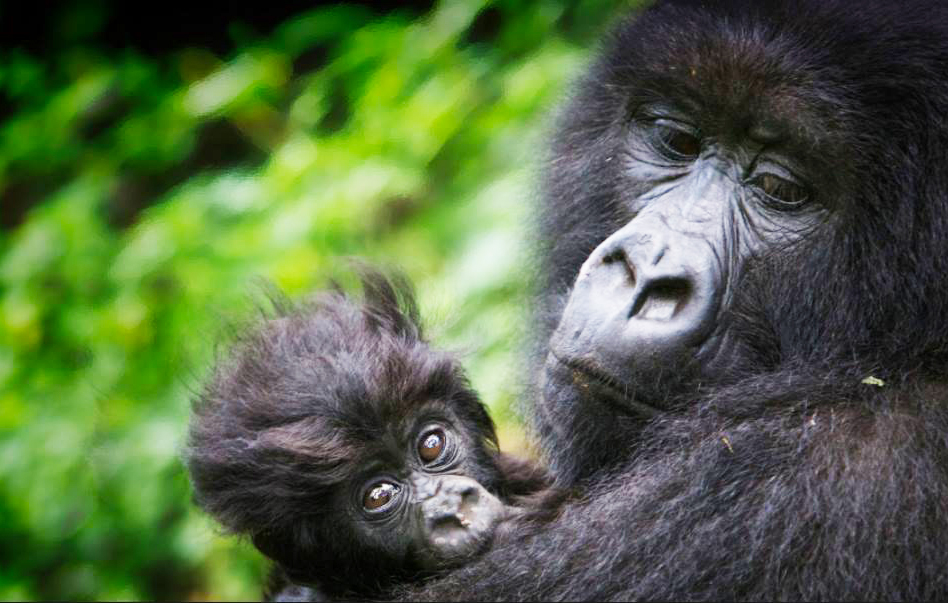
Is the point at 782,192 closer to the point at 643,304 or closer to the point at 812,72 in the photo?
the point at 812,72

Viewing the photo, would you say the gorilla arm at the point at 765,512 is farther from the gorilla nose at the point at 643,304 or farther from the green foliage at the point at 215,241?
the green foliage at the point at 215,241

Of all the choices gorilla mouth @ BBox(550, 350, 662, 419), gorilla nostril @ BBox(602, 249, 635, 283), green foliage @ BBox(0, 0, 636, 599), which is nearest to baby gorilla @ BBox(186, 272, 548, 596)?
gorilla mouth @ BBox(550, 350, 662, 419)

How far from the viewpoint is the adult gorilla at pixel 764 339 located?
88.4 inches

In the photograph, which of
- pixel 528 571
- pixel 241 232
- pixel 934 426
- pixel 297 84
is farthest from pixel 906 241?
pixel 297 84

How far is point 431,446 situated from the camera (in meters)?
2.98

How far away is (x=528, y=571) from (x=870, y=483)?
2.29ft

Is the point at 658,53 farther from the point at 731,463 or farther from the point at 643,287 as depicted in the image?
the point at 731,463

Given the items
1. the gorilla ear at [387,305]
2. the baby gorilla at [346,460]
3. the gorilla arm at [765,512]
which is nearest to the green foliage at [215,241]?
the gorilla ear at [387,305]

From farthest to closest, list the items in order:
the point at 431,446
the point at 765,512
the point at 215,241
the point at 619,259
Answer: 1. the point at 215,241
2. the point at 431,446
3. the point at 619,259
4. the point at 765,512

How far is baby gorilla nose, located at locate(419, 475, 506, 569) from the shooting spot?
279 cm

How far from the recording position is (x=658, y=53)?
2846 mm

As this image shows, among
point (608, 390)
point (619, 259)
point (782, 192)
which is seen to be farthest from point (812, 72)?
point (608, 390)

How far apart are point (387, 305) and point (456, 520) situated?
69 centimetres

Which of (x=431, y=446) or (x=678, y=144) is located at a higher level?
(x=678, y=144)
